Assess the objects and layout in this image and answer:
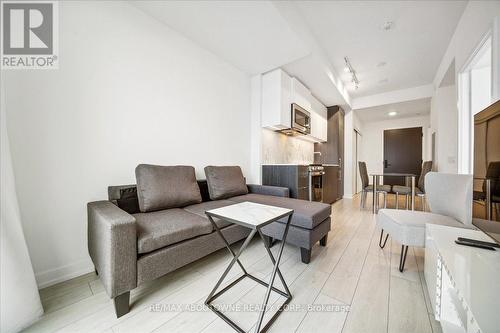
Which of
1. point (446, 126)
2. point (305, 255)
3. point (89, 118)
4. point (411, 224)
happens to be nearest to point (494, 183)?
point (411, 224)

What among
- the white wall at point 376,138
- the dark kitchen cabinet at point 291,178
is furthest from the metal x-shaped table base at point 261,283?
the white wall at point 376,138

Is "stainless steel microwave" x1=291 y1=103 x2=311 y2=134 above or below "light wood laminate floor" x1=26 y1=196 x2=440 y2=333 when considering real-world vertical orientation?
above

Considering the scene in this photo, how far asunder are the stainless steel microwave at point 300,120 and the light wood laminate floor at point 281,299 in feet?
7.60

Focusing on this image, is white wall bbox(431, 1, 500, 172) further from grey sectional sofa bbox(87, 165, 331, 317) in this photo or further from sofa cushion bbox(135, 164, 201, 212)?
sofa cushion bbox(135, 164, 201, 212)

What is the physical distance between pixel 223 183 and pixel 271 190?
706 mm

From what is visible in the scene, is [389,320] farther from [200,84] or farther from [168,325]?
[200,84]

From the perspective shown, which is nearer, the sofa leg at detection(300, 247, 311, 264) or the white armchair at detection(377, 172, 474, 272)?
the white armchair at detection(377, 172, 474, 272)

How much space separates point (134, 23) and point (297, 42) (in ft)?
6.17

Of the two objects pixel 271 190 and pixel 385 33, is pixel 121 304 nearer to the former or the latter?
pixel 271 190

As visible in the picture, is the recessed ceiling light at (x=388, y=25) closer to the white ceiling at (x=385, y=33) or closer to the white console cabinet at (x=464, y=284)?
the white ceiling at (x=385, y=33)

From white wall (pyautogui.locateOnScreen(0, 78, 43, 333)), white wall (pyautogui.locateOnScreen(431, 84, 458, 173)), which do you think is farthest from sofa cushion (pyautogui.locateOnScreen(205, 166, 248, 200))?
white wall (pyautogui.locateOnScreen(431, 84, 458, 173))

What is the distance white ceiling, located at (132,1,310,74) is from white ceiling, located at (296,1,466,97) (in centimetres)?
43

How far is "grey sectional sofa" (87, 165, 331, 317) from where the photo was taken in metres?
1.09

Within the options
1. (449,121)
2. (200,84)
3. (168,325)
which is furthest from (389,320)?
(449,121)
